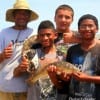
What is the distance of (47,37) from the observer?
6090 millimetres

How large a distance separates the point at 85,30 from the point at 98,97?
0.99 meters

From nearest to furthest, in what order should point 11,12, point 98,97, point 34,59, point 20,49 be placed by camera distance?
1. point 98,97
2. point 34,59
3. point 20,49
4. point 11,12

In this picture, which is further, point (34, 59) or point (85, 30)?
point (34, 59)

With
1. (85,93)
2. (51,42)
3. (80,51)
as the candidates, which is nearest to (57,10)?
(51,42)

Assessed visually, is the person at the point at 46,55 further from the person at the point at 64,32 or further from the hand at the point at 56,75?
the hand at the point at 56,75

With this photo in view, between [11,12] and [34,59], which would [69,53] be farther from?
[11,12]

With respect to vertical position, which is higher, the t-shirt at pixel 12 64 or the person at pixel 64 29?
the person at pixel 64 29

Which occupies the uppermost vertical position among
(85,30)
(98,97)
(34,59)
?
(85,30)

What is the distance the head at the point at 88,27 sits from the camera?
18.4 ft

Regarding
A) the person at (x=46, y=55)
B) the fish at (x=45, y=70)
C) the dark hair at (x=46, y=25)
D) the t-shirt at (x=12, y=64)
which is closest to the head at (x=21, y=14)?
the t-shirt at (x=12, y=64)

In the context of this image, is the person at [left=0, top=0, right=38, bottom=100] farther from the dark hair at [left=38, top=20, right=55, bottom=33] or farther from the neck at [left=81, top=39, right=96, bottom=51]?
the neck at [left=81, top=39, right=96, bottom=51]

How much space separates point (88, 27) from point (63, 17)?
0.84 metres

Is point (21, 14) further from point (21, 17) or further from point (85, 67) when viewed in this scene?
point (85, 67)

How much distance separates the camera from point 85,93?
5.48m
